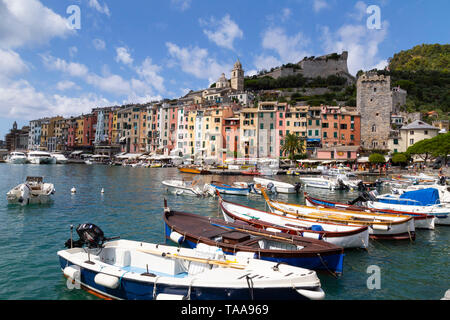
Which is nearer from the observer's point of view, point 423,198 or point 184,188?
point 423,198

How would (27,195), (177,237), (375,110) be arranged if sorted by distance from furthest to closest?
(375,110), (27,195), (177,237)

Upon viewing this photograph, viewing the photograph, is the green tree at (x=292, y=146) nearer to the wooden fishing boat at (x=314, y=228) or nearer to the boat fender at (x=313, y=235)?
the wooden fishing boat at (x=314, y=228)

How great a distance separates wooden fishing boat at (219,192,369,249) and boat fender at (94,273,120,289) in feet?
23.7

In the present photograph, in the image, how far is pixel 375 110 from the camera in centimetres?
7056

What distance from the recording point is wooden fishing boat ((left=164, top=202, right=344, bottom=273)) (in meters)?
10.2

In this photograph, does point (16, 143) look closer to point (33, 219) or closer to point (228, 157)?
point (228, 157)

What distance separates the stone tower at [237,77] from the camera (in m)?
118

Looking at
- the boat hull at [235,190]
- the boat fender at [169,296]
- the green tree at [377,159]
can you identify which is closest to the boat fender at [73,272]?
the boat fender at [169,296]

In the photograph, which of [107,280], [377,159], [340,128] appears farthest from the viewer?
[340,128]

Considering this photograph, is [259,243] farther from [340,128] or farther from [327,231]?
[340,128]

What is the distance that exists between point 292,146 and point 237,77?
59553mm

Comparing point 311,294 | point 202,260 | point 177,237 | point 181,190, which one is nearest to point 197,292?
point 202,260

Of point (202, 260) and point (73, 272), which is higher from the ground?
point (202, 260)
